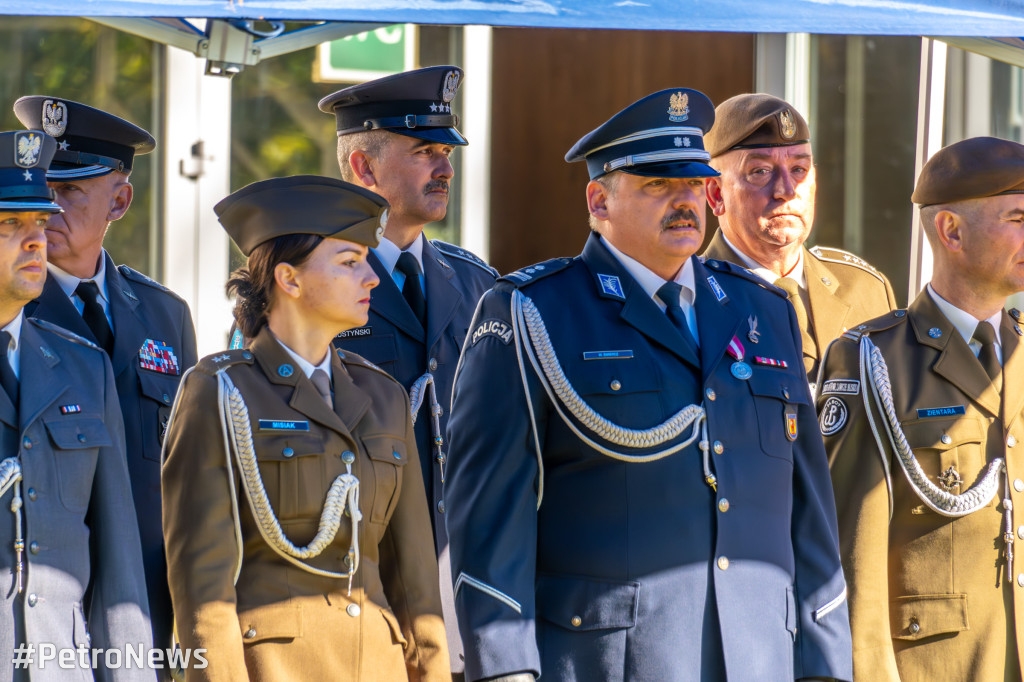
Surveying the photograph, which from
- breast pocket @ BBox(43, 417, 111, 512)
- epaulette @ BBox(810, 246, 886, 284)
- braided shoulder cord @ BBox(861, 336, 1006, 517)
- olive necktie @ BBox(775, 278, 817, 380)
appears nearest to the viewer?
breast pocket @ BBox(43, 417, 111, 512)

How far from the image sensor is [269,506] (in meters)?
2.97

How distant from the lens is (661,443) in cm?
310

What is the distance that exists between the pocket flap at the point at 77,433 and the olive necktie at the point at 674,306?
1.29 metres

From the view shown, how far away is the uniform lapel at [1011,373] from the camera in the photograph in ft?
11.9

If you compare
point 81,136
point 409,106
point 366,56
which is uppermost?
point 366,56

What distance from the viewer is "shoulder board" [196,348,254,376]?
3.06m

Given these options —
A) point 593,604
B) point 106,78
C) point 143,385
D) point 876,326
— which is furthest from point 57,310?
point 106,78

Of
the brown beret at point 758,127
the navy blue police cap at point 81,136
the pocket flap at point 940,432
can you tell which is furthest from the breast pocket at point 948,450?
the navy blue police cap at point 81,136

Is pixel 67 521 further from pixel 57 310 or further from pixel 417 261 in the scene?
pixel 417 261

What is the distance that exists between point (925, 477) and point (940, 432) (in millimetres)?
128

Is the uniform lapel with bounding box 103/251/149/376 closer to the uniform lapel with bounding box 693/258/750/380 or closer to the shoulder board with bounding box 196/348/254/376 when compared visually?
the shoulder board with bounding box 196/348/254/376

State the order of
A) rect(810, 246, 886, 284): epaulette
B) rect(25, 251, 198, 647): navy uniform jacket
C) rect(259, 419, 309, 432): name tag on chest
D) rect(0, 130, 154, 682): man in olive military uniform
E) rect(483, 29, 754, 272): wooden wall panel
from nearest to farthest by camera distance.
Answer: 1. rect(259, 419, 309, 432): name tag on chest
2. rect(0, 130, 154, 682): man in olive military uniform
3. rect(25, 251, 198, 647): navy uniform jacket
4. rect(810, 246, 886, 284): epaulette
5. rect(483, 29, 754, 272): wooden wall panel

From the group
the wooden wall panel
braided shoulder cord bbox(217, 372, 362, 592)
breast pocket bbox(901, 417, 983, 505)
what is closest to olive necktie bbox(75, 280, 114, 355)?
braided shoulder cord bbox(217, 372, 362, 592)

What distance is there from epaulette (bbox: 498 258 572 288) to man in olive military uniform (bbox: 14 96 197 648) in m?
1.14
